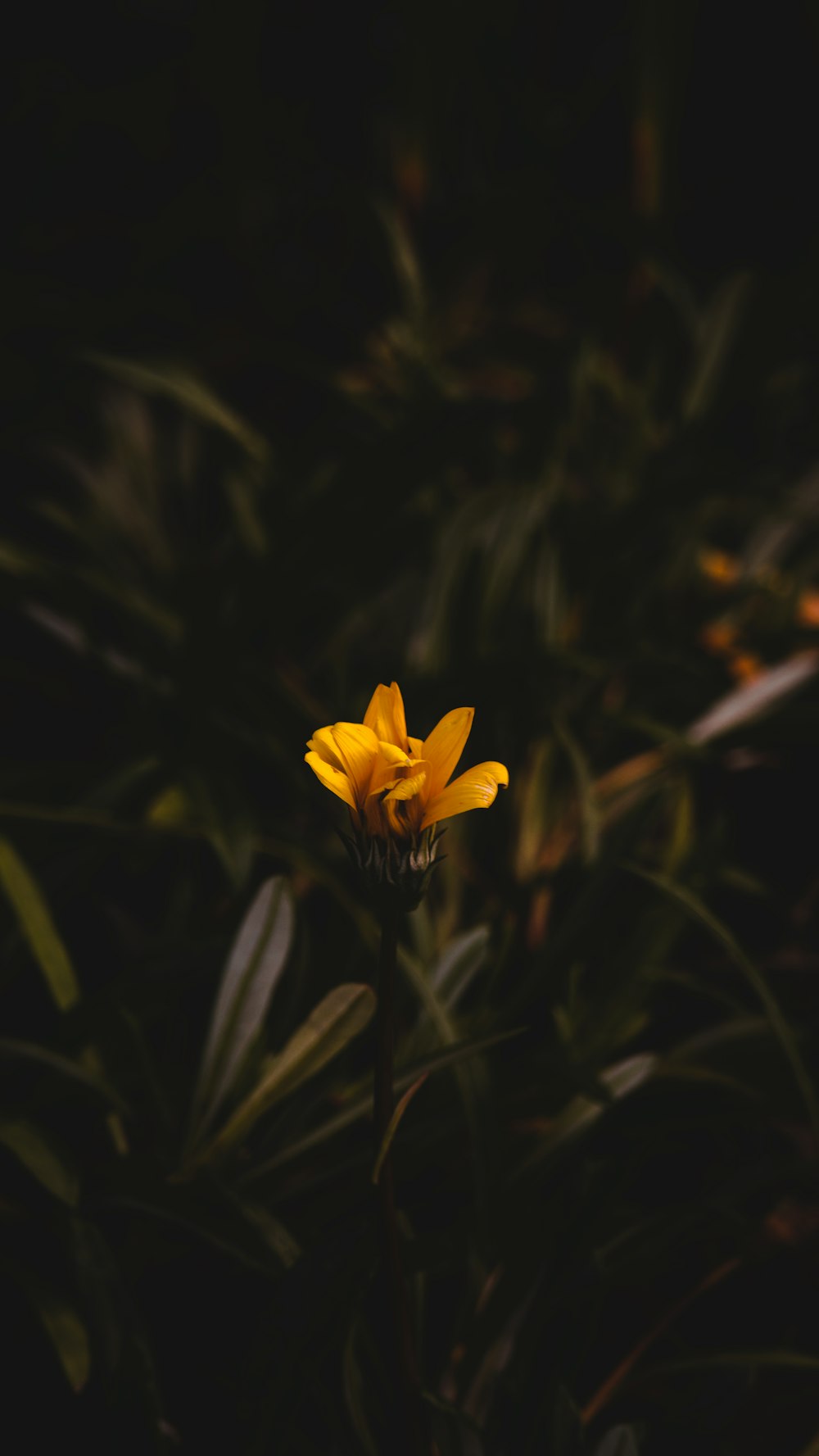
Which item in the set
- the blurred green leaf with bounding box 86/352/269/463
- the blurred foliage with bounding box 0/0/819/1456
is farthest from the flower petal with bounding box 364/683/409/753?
the blurred green leaf with bounding box 86/352/269/463

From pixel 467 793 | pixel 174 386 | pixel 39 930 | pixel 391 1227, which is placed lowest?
pixel 391 1227

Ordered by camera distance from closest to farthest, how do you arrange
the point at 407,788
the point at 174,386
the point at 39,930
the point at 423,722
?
the point at 407,788 → the point at 39,930 → the point at 423,722 → the point at 174,386

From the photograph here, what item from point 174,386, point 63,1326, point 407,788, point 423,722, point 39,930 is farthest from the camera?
point 174,386

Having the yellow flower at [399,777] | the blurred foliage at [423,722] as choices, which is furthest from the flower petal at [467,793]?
the blurred foliage at [423,722]

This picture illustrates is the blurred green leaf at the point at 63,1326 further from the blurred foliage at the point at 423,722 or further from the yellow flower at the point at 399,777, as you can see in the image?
the yellow flower at the point at 399,777

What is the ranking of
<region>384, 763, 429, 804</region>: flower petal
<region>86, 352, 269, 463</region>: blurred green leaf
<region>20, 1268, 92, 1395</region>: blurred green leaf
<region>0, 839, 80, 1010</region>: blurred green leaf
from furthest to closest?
<region>86, 352, 269, 463</region>: blurred green leaf < <region>0, 839, 80, 1010</region>: blurred green leaf < <region>20, 1268, 92, 1395</region>: blurred green leaf < <region>384, 763, 429, 804</region>: flower petal

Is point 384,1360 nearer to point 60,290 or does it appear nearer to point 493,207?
point 60,290

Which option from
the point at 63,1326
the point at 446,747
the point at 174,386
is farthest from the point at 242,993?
the point at 174,386

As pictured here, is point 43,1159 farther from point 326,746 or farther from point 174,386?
point 174,386

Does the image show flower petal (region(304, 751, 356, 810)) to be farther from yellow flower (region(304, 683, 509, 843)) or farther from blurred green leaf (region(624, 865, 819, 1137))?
blurred green leaf (region(624, 865, 819, 1137))

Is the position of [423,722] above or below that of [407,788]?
above
